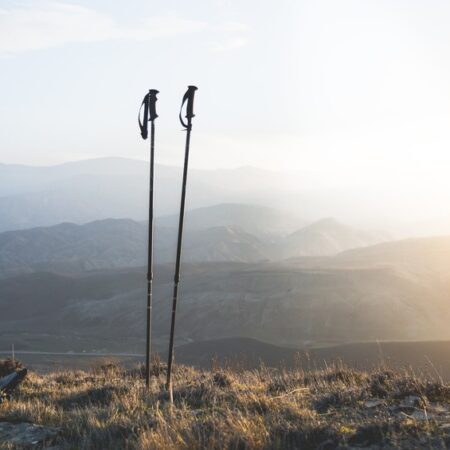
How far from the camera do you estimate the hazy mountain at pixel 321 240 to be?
17160cm

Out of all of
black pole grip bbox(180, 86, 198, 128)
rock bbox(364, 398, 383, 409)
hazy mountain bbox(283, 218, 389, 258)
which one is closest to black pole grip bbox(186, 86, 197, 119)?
black pole grip bbox(180, 86, 198, 128)

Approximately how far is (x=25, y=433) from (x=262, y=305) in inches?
2515

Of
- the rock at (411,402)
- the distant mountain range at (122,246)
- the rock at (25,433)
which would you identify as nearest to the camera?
the rock at (25,433)

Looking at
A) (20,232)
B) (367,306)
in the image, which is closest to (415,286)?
(367,306)

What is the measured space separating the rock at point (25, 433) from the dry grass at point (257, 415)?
0.12m

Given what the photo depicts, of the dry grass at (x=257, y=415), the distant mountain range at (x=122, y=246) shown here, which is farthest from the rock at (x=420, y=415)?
the distant mountain range at (x=122, y=246)

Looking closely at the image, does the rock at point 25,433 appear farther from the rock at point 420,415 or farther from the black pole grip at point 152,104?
the black pole grip at point 152,104

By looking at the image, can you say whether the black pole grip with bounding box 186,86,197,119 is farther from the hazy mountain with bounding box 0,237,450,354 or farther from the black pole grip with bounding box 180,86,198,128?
the hazy mountain with bounding box 0,237,450,354

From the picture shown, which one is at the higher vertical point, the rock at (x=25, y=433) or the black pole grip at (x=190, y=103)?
the black pole grip at (x=190, y=103)

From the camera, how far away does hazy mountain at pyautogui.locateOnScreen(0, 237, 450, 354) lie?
6119 cm

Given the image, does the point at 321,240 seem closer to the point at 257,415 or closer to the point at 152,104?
the point at 152,104

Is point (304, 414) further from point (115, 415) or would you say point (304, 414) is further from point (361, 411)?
point (115, 415)

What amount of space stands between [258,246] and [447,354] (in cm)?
12310

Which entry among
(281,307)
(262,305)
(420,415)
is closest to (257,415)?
(420,415)
